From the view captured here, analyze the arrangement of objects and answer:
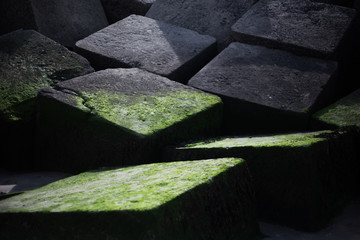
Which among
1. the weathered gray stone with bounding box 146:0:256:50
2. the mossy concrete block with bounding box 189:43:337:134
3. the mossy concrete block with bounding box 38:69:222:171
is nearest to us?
the mossy concrete block with bounding box 38:69:222:171

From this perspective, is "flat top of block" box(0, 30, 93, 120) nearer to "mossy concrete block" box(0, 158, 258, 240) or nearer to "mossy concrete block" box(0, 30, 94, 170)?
"mossy concrete block" box(0, 30, 94, 170)

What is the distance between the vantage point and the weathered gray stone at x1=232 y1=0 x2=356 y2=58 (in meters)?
3.47

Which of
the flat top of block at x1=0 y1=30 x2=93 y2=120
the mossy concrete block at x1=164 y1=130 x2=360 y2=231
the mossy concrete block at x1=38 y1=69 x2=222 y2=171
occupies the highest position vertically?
the flat top of block at x1=0 y1=30 x2=93 y2=120

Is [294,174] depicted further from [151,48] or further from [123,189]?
[151,48]

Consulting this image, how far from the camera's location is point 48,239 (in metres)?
1.63

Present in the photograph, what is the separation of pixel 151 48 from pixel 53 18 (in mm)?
1088

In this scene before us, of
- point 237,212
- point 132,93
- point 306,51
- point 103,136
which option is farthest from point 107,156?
point 306,51

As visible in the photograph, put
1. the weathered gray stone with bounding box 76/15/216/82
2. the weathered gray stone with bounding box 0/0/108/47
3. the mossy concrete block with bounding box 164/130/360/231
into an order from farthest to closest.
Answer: the weathered gray stone with bounding box 0/0/108/47
the weathered gray stone with bounding box 76/15/216/82
the mossy concrete block with bounding box 164/130/360/231

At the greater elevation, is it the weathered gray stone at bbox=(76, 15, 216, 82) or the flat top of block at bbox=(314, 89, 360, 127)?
the weathered gray stone at bbox=(76, 15, 216, 82)

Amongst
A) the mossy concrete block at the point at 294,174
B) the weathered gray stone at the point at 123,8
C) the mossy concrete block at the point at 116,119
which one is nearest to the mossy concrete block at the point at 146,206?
the mossy concrete block at the point at 294,174

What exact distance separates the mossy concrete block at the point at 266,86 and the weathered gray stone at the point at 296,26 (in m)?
0.09

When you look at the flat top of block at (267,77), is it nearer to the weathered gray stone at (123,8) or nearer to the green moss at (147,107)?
the green moss at (147,107)

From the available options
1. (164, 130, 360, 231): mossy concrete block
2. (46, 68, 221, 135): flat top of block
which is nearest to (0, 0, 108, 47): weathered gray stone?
(46, 68, 221, 135): flat top of block

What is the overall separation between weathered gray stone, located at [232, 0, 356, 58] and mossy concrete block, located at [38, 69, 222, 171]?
88cm
